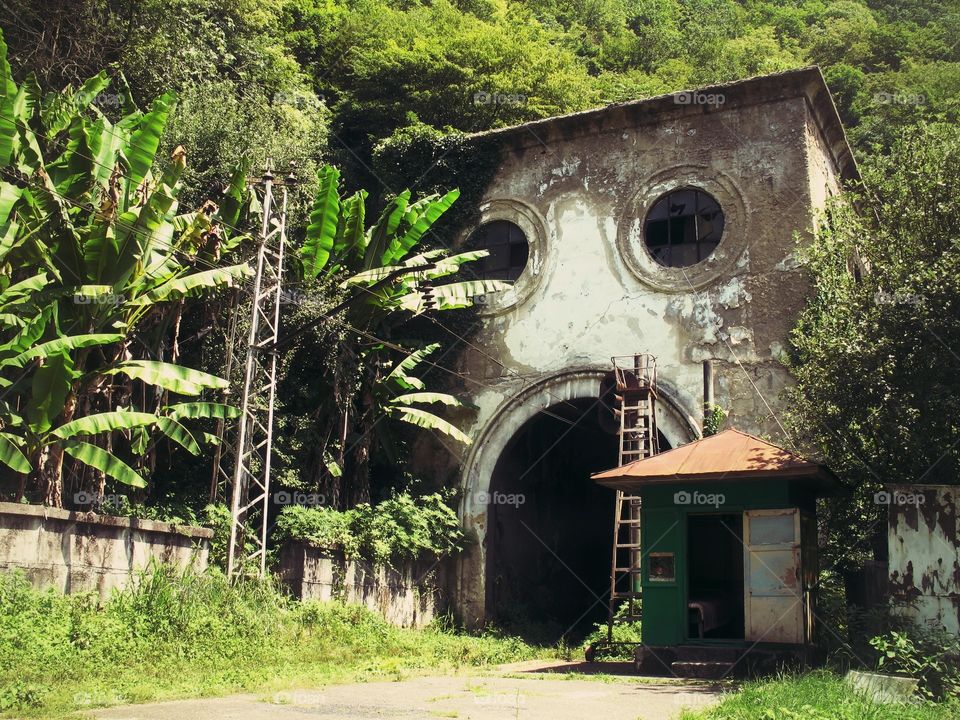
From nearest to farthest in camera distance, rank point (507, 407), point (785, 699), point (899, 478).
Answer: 1. point (785, 699)
2. point (899, 478)
3. point (507, 407)

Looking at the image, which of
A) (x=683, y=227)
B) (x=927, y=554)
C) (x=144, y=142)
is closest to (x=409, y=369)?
(x=683, y=227)

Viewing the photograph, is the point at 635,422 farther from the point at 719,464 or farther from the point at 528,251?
the point at 719,464

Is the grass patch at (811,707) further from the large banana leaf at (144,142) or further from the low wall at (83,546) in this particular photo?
the large banana leaf at (144,142)

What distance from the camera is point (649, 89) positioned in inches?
1246

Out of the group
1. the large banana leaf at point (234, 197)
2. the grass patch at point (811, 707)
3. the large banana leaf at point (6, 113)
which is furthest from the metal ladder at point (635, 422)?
the large banana leaf at point (6, 113)

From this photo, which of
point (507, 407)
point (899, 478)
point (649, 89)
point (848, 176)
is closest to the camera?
point (899, 478)

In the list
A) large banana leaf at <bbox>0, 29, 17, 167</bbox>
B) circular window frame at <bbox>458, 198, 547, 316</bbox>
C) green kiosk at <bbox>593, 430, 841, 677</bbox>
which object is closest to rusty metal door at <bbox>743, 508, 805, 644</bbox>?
green kiosk at <bbox>593, 430, 841, 677</bbox>

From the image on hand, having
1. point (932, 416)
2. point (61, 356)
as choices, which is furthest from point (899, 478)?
point (61, 356)

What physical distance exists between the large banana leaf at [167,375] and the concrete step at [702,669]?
7092 millimetres

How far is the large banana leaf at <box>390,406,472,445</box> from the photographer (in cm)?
1714

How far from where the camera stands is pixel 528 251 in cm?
1855

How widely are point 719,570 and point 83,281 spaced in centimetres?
1050

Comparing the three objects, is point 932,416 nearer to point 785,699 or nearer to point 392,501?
point 785,699

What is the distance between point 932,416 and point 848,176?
374 inches
